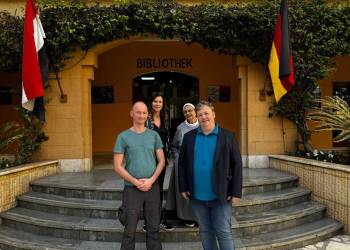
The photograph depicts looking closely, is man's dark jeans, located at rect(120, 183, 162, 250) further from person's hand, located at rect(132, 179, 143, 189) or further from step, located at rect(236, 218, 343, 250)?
step, located at rect(236, 218, 343, 250)

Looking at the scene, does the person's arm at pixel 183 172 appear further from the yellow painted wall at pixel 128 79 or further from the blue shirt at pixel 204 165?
the yellow painted wall at pixel 128 79

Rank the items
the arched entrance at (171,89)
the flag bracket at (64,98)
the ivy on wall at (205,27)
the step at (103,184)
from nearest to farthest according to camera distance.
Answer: the step at (103,184) < the ivy on wall at (205,27) < the flag bracket at (64,98) < the arched entrance at (171,89)

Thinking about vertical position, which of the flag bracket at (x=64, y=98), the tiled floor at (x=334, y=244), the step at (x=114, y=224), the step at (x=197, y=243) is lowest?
the tiled floor at (x=334, y=244)

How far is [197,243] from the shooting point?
4.85 meters

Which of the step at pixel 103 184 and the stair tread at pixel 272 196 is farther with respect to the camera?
the step at pixel 103 184

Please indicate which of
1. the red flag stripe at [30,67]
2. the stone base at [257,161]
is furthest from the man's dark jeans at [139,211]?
the stone base at [257,161]

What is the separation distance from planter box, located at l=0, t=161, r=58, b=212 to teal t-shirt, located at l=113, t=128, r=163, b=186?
9.47 ft

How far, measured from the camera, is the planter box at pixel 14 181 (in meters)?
5.89

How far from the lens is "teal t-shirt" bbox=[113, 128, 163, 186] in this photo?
4000mm

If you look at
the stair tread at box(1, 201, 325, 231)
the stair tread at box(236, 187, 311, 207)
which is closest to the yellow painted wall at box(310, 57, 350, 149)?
the stair tread at box(236, 187, 311, 207)

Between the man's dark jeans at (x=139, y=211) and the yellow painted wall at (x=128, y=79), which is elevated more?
the yellow painted wall at (x=128, y=79)

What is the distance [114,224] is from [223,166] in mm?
2205

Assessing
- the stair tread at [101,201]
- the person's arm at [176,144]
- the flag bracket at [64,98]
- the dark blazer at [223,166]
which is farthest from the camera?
the flag bracket at [64,98]

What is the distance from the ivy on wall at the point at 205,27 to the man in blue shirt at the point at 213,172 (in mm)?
3981
